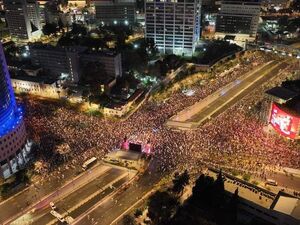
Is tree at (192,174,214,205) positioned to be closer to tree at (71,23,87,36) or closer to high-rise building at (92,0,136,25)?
tree at (71,23,87,36)

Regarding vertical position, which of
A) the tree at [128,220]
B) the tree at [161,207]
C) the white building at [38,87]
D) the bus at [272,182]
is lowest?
the tree at [128,220]

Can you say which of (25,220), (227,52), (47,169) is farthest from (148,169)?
(227,52)

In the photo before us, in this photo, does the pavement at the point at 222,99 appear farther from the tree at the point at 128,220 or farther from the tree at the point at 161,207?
the tree at the point at 128,220

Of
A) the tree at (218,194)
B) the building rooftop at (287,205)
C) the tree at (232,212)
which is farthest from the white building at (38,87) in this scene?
the building rooftop at (287,205)

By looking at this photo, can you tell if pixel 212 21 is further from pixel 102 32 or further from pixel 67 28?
pixel 67 28

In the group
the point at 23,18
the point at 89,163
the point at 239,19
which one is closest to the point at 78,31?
the point at 23,18

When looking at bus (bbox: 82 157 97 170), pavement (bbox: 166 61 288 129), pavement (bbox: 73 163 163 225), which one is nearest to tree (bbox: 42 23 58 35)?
pavement (bbox: 166 61 288 129)
